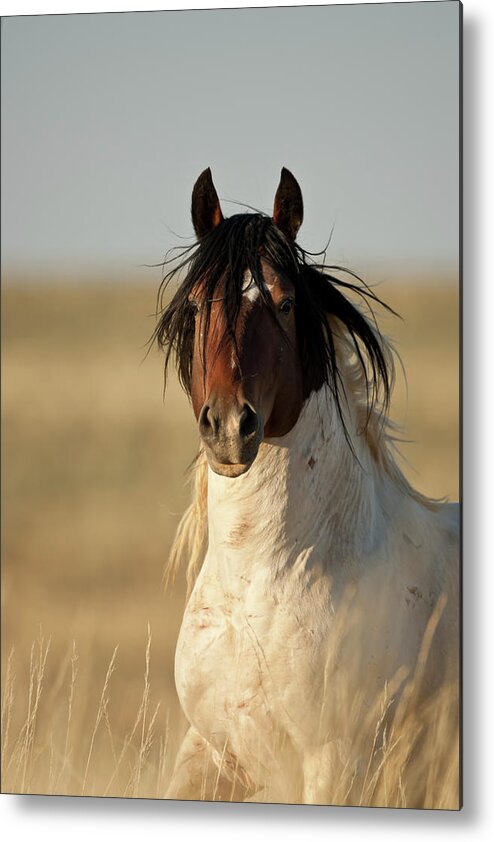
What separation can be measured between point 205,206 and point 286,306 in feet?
0.98

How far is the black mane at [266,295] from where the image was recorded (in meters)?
2.62

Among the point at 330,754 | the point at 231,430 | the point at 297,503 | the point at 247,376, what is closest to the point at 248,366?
the point at 247,376

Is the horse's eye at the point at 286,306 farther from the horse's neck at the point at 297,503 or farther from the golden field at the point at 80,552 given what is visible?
the golden field at the point at 80,552

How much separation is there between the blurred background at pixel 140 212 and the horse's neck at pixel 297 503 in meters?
0.28

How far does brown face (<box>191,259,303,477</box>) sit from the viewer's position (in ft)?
8.29

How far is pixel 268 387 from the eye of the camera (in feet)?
8.53

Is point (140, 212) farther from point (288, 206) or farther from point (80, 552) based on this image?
point (80, 552)

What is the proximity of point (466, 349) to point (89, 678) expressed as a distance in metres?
1.31

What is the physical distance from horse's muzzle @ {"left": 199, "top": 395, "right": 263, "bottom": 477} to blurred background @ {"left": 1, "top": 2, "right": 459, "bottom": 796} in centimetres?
54

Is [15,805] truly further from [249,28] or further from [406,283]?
[249,28]

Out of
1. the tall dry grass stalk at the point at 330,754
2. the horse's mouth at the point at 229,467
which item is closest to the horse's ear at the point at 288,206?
the horse's mouth at the point at 229,467

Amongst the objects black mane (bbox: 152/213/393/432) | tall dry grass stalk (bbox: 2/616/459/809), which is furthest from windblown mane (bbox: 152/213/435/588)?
tall dry grass stalk (bbox: 2/616/459/809)

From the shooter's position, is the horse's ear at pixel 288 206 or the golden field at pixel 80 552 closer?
the horse's ear at pixel 288 206

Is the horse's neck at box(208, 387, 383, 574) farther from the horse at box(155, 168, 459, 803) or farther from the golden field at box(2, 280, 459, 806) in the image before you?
the golden field at box(2, 280, 459, 806)
